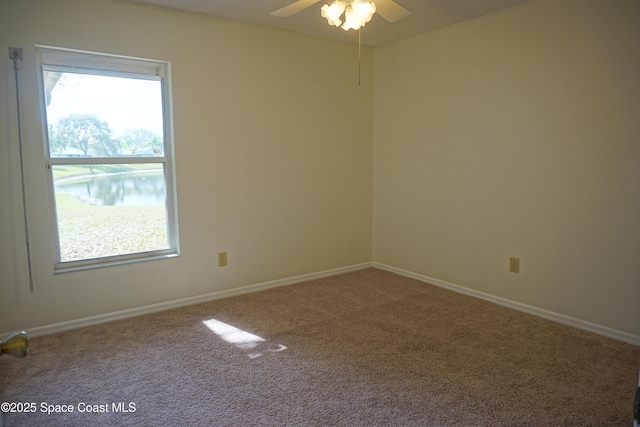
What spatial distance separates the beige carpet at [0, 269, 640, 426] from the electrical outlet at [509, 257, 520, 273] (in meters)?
0.31

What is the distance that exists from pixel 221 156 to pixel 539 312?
2.69 meters

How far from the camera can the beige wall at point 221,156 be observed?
2727mm

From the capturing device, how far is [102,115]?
9.95 feet

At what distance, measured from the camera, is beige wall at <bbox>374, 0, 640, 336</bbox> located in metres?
2.67

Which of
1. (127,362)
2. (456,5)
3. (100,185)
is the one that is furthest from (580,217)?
(100,185)

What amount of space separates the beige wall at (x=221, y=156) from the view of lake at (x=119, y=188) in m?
0.17

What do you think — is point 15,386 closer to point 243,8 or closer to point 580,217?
point 243,8

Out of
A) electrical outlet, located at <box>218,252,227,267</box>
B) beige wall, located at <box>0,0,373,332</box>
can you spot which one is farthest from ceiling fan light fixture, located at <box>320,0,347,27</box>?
electrical outlet, located at <box>218,252,227,267</box>

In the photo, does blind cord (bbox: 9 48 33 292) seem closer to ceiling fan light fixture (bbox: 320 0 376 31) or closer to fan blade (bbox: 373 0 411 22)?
ceiling fan light fixture (bbox: 320 0 376 31)

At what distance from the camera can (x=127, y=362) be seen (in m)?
2.47

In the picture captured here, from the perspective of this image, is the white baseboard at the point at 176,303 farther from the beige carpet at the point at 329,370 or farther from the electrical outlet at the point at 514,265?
the electrical outlet at the point at 514,265

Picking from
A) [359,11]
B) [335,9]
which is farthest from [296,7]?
[359,11]

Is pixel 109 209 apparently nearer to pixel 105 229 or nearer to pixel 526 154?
pixel 105 229

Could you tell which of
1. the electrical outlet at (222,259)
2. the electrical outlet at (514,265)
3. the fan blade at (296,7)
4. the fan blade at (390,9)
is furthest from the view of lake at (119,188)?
the electrical outlet at (514,265)
